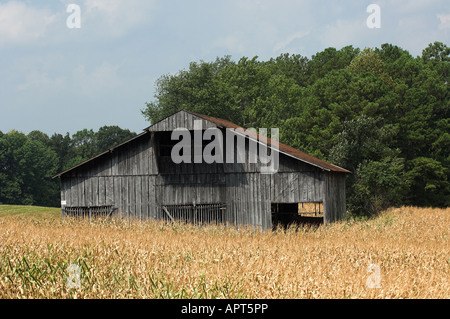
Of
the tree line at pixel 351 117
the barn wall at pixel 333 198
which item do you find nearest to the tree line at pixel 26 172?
the tree line at pixel 351 117

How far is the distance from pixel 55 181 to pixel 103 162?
6072 cm

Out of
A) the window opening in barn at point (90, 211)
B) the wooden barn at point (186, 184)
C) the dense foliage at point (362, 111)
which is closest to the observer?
the wooden barn at point (186, 184)

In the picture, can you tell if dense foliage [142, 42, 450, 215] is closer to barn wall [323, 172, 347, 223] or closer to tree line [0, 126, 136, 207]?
barn wall [323, 172, 347, 223]

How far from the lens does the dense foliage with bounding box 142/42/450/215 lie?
38.6 m

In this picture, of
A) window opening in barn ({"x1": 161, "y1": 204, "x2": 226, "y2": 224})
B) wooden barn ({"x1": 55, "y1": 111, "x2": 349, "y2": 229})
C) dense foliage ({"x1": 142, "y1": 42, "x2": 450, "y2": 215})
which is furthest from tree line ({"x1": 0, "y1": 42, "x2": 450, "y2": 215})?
window opening in barn ({"x1": 161, "y1": 204, "x2": 226, "y2": 224})

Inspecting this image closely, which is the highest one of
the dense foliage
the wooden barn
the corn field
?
the dense foliage

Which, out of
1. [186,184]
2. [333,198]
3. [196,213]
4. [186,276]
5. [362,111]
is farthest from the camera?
[362,111]

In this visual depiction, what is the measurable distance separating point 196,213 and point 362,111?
28596mm

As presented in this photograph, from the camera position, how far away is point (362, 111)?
47.2m

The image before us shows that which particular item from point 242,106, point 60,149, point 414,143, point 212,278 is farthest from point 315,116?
point 60,149

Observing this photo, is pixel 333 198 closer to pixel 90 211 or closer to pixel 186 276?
pixel 90 211

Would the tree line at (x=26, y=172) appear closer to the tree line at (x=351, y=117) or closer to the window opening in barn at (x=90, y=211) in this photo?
the tree line at (x=351, y=117)

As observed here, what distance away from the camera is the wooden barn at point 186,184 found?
23328 mm

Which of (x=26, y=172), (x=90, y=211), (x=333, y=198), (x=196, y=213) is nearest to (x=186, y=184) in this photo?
(x=196, y=213)
